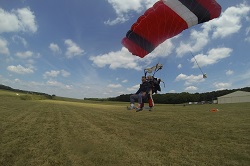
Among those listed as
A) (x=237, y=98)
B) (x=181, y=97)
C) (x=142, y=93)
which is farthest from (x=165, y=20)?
(x=181, y=97)

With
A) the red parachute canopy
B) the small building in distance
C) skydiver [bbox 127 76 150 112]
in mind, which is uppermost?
the small building in distance

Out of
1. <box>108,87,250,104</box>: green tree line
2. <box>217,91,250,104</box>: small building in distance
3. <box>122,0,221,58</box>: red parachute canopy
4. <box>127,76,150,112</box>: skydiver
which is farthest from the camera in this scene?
<box>108,87,250,104</box>: green tree line

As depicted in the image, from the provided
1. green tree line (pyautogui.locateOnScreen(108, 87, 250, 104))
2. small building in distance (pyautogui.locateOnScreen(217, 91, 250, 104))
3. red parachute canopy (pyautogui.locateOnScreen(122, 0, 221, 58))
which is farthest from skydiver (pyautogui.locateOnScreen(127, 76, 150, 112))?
small building in distance (pyautogui.locateOnScreen(217, 91, 250, 104))

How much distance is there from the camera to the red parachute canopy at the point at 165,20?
1355cm

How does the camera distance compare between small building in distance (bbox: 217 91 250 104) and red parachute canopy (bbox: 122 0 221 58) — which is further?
small building in distance (bbox: 217 91 250 104)

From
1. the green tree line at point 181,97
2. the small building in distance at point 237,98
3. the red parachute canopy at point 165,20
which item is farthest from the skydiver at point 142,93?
the small building in distance at point 237,98

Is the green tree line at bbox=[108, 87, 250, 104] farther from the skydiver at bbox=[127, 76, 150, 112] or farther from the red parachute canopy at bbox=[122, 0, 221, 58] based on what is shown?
the skydiver at bbox=[127, 76, 150, 112]

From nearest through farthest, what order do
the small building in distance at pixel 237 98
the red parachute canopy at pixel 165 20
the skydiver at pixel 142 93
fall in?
the skydiver at pixel 142 93 < the red parachute canopy at pixel 165 20 < the small building in distance at pixel 237 98

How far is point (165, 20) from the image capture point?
14273mm

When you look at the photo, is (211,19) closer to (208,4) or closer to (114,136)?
(208,4)

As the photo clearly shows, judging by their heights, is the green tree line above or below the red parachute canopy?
above

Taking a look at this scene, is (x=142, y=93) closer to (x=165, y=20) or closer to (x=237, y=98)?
(x=165, y=20)

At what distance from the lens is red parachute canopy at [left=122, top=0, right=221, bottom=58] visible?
1355cm

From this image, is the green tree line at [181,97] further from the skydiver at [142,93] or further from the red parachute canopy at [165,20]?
the skydiver at [142,93]
